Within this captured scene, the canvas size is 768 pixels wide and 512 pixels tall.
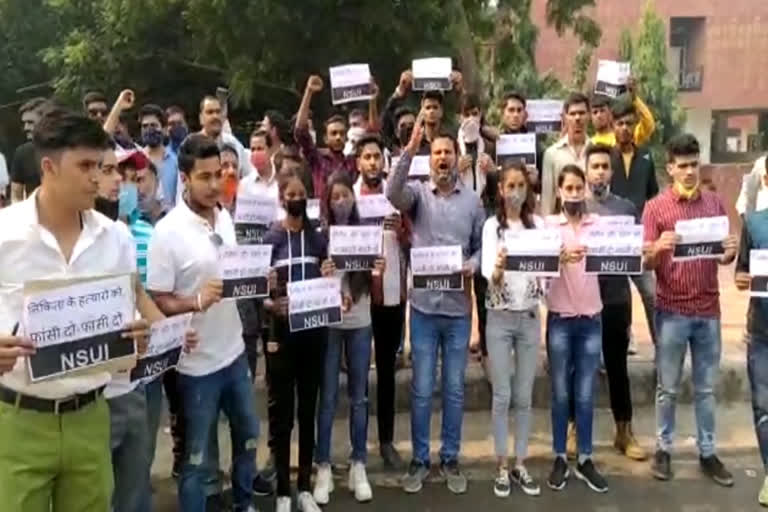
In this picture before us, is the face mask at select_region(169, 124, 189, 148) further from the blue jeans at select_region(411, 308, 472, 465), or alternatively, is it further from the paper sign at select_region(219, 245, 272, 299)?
the paper sign at select_region(219, 245, 272, 299)

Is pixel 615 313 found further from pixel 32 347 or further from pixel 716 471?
pixel 32 347

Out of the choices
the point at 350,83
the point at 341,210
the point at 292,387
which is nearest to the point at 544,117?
the point at 350,83

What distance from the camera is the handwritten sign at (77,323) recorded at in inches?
125

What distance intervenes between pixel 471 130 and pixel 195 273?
2894 millimetres

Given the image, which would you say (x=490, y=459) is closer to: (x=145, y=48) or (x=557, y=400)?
(x=557, y=400)

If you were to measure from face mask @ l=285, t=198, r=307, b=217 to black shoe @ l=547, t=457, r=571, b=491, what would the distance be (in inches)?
90.5

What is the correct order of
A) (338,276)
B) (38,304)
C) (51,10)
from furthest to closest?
(51,10), (338,276), (38,304)

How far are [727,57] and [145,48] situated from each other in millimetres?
20043

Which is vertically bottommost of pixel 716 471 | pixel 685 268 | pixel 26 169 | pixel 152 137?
pixel 716 471

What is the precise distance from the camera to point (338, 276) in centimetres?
528

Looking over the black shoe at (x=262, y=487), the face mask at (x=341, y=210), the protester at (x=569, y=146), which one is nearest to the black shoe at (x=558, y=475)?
the black shoe at (x=262, y=487)

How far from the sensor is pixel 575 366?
5.65m

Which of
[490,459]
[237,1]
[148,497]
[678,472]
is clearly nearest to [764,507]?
[678,472]

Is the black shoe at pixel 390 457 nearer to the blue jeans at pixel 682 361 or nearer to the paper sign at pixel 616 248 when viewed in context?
the blue jeans at pixel 682 361
